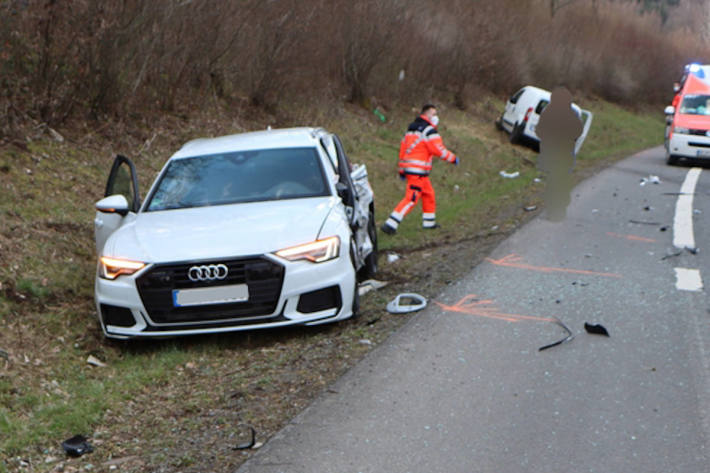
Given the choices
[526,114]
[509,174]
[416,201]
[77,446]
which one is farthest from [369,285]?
[526,114]

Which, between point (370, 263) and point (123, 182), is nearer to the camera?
point (123, 182)

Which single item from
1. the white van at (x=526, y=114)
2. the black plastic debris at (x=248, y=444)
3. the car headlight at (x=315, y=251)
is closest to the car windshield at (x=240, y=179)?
the car headlight at (x=315, y=251)

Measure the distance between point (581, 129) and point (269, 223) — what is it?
5609 mm

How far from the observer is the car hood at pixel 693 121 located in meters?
22.6

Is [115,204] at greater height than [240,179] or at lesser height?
lesser

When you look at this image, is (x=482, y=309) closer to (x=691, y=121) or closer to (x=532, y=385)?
(x=532, y=385)

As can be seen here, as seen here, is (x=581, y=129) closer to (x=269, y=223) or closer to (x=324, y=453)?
(x=269, y=223)

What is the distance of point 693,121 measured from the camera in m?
22.8

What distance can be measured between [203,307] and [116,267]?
77 centimetres

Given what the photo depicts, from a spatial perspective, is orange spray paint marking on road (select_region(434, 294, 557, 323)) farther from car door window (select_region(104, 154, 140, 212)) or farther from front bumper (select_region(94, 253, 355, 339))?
car door window (select_region(104, 154, 140, 212))

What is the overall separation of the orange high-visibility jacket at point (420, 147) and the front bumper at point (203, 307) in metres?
6.00

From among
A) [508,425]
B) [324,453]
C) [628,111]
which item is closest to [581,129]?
[508,425]

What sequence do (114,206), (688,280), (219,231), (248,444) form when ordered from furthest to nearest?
(688,280) < (114,206) < (219,231) < (248,444)

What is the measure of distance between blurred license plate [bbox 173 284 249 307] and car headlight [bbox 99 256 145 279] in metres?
0.38
